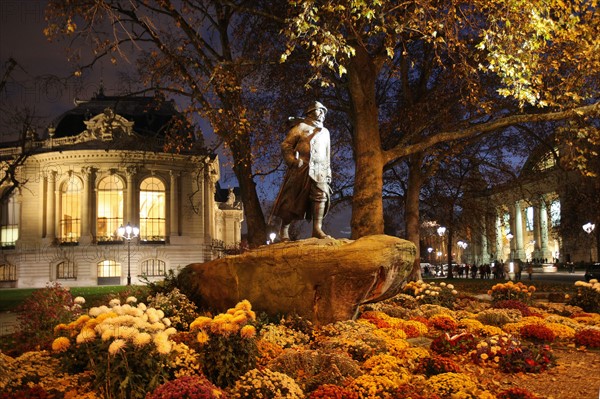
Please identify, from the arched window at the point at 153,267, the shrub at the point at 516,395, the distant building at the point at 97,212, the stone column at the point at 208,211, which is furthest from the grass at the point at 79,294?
the stone column at the point at 208,211

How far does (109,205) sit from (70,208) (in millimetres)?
4328

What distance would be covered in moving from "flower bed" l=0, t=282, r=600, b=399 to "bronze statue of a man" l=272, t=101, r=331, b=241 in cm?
240

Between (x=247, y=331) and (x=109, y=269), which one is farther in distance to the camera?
(x=109, y=269)

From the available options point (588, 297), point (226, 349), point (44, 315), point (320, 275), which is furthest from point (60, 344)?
point (588, 297)

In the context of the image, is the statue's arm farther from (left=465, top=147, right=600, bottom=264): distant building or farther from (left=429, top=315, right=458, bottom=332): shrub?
(left=465, top=147, right=600, bottom=264): distant building

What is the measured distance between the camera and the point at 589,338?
916 cm

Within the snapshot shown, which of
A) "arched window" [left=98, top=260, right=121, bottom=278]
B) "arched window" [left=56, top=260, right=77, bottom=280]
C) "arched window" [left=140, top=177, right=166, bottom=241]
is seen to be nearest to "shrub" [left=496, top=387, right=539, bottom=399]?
"arched window" [left=98, top=260, right=121, bottom=278]

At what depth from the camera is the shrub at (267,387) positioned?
589 cm

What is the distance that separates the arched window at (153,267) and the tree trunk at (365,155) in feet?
136

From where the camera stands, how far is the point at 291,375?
6.79 meters

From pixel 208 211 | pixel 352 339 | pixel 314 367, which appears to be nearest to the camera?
pixel 314 367

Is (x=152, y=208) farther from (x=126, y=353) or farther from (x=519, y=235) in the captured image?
(x=519, y=235)

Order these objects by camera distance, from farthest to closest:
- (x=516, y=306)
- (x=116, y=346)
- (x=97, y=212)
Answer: (x=97, y=212), (x=516, y=306), (x=116, y=346)

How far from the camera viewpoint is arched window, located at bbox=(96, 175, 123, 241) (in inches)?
2176
